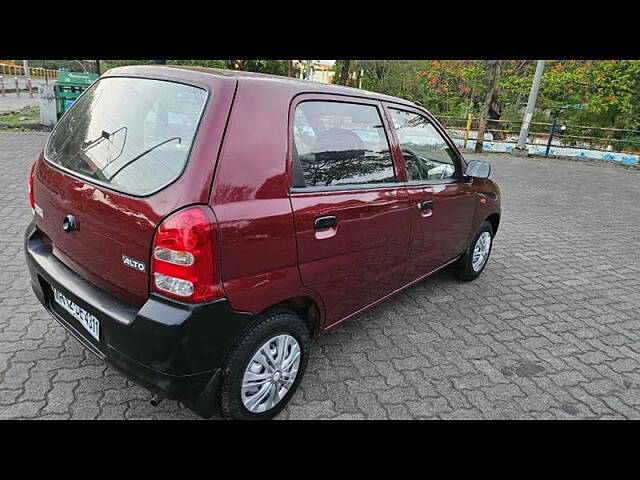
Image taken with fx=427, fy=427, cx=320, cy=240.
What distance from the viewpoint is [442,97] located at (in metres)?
23.3

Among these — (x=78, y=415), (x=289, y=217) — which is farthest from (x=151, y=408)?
(x=289, y=217)

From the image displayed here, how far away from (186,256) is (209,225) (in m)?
0.15

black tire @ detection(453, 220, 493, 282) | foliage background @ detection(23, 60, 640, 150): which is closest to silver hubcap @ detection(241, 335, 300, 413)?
black tire @ detection(453, 220, 493, 282)

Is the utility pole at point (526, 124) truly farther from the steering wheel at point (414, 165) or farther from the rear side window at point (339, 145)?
the rear side window at point (339, 145)

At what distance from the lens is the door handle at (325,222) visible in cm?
220

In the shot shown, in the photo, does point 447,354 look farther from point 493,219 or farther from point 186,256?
point 186,256

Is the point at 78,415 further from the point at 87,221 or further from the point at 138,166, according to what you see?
the point at 138,166

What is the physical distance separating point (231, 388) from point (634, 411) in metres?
2.45

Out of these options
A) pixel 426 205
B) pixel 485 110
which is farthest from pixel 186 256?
pixel 485 110

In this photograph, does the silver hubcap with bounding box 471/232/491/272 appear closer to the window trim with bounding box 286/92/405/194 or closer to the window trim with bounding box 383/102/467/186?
the window trim with bounding box 383/102/467/186

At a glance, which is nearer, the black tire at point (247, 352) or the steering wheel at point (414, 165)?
the black tire at point (247, 352)

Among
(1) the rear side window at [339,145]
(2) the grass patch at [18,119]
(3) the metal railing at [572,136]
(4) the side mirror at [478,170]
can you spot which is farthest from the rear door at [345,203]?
(3) the metal railing at [572,136]

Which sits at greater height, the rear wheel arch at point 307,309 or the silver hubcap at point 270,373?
the rear wheel arch at point 307,309

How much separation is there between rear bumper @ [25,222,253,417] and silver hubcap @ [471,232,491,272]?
115 inches
